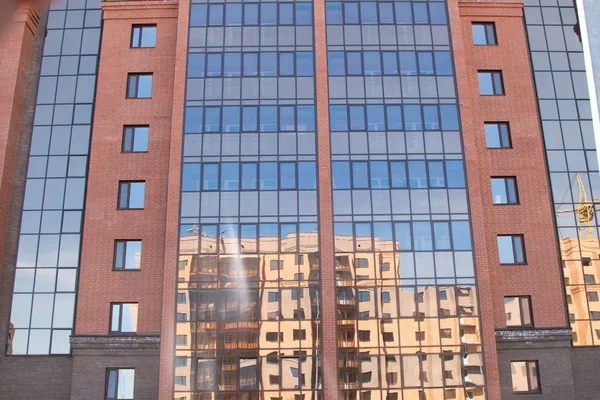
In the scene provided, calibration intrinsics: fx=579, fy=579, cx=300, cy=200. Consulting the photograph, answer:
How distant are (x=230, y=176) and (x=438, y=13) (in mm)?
13051

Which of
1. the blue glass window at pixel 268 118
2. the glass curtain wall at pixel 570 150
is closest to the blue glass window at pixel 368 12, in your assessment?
the blue glass window at pixel 268 118

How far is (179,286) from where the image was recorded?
2472cm

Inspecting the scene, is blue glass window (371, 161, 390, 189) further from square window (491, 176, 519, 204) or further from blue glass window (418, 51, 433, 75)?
square window (491, 176, 519, 204)

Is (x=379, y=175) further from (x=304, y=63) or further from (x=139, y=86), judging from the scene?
(x=139, y=86)

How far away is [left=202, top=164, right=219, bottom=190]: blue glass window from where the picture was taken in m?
25.8

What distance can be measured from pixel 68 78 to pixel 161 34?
17.6 ft

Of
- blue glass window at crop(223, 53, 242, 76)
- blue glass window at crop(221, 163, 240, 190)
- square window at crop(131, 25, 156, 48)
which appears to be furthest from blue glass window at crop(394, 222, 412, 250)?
square window at crop(131, 25, 156, 48)

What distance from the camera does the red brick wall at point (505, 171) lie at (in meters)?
25.6

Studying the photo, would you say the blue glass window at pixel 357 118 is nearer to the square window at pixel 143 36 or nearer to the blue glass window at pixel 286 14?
the blue glass window at pixel 286 14

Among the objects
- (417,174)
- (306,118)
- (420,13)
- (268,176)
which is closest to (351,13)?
(420,13)

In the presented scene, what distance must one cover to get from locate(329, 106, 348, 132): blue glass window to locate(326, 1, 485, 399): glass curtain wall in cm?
5

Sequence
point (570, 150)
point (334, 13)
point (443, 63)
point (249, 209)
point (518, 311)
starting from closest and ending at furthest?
point (249, 209)
point (518, 311)
point (443, 63)
point (334, 13)
point (570, 150)

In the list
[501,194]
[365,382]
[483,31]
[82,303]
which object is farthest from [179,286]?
[483,31]

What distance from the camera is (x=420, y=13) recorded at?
28359 millimetres
